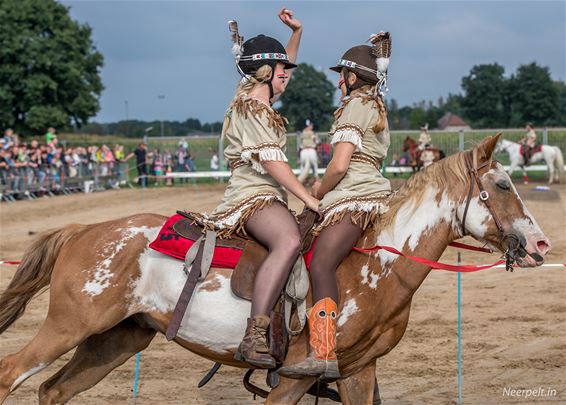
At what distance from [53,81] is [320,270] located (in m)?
50.6

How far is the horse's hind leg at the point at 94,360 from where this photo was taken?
20.6 ft

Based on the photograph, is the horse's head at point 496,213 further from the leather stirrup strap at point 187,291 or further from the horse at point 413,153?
the horse at point 413,153

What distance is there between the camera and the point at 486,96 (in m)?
77.4

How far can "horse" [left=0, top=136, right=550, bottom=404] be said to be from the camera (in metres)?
5.56

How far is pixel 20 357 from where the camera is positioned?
583 cm

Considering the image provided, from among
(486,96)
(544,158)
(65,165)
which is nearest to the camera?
(65,165)

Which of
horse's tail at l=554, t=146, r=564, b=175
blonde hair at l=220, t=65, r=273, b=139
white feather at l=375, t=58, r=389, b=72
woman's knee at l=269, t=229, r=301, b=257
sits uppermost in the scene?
white feather at l=375, t=58, r=389, b=72

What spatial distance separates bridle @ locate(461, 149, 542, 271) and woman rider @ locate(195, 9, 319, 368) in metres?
1.04

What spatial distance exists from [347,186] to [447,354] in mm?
4318

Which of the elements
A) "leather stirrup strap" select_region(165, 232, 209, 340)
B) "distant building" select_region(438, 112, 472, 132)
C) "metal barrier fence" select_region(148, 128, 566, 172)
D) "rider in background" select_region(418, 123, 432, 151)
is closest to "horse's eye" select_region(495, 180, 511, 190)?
"leather stirrup strap" select_region(165, 232, 209, 340)

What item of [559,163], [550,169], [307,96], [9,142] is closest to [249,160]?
[9,142]

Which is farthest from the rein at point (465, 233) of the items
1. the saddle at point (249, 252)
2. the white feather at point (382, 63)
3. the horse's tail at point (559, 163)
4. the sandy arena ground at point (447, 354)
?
the horse's tail at point (559, 163)

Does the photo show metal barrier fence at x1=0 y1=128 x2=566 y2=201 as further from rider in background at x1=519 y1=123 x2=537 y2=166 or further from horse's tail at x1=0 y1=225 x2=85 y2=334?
horse's tail at x1=0 y1=225 x2=85 y2=334

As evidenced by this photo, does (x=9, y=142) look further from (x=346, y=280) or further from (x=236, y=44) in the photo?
(x=346, y=280)
